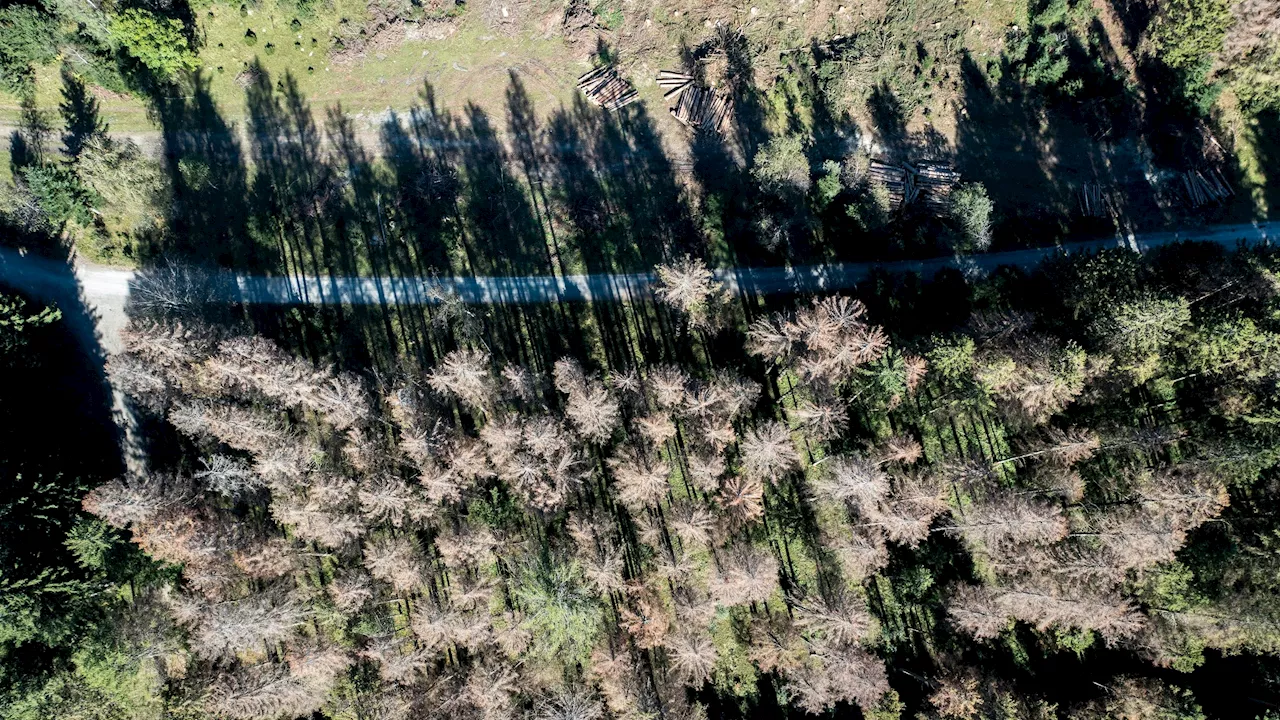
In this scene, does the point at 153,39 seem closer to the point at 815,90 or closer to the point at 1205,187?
the point at 815,90

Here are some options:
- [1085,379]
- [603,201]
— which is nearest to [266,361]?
[603,201]

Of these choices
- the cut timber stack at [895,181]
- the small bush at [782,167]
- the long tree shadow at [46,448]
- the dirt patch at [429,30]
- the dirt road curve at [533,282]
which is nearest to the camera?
the long tree shadow at [46,448]

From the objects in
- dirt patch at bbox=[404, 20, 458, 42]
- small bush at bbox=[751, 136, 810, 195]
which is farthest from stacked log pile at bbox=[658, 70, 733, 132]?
dirt patch at bbox=[404, 20, 458, 42]

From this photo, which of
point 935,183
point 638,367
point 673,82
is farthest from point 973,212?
point 638,367

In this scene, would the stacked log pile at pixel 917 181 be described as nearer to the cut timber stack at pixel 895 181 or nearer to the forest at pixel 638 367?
the cut timber stack at pixel 895 181

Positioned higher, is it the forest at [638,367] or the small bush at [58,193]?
the small bush at [58,193]

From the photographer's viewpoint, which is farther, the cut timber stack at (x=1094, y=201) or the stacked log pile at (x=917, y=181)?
the cut timber stack at (x=1094, y=201)

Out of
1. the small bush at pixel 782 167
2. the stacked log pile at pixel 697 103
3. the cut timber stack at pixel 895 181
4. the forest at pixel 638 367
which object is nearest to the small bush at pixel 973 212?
the forest at pixel 638 367

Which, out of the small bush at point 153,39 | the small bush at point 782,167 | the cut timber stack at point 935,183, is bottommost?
the cut timber stack at point 935,183
